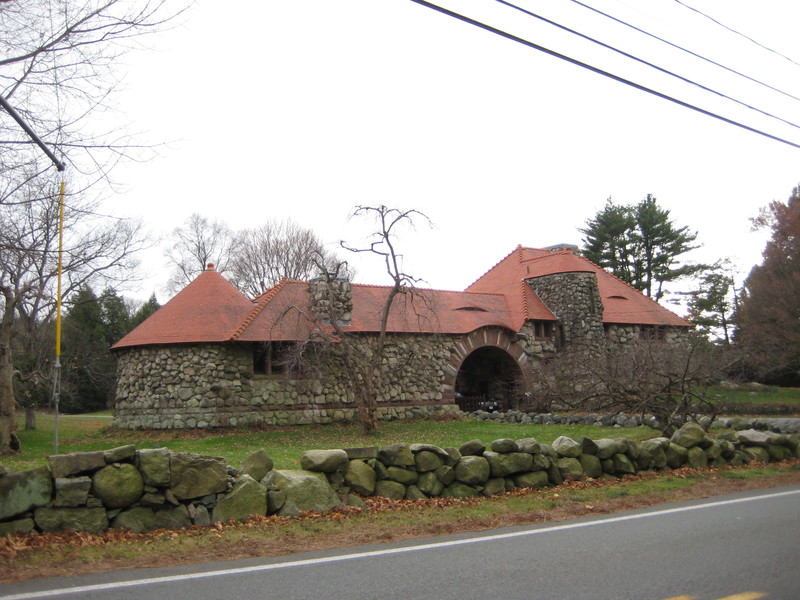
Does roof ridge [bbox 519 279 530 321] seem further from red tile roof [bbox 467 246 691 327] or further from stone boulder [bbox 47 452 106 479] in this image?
stone boulder [bbox 47 452 106 479]

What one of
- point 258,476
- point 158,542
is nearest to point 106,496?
point 158,542

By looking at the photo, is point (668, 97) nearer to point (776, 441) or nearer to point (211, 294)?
point (776, 441)

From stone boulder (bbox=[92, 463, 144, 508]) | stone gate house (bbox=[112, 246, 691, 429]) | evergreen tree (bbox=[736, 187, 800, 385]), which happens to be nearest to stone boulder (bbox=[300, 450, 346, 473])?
stone boulder (bbox=[92, 463, 144, 508])

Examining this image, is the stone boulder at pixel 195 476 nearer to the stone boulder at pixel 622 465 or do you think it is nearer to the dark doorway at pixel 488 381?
the stone boulder at pixel 622 465

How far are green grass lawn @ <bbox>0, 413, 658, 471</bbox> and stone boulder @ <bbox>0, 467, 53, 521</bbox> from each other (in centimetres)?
790

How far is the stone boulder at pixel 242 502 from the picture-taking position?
27.6ft

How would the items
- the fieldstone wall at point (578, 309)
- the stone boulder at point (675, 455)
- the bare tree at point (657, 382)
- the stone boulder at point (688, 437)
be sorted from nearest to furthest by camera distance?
1. the stone boulder at point (675, 455)
2. the stone boulder at point (688, 437)
3. the bare tree at point (657, 382)
4. the fieldstone wall at point (578, 309)

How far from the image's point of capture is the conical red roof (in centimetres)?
2262

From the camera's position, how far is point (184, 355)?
74.1 feet

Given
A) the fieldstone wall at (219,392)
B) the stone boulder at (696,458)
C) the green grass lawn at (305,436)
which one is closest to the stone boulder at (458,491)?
the stone boulder at (696,458)

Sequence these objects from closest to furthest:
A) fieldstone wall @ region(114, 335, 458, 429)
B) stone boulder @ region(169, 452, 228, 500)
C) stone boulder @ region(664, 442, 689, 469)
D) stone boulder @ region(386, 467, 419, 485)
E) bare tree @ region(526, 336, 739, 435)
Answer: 1. stone boulder @ region(169, 452, 228, 500)
2. stone boulder @ region(386, 467, 419, 485)
3. stone boulder @ region(664, 442, 689, 469)
4. bare tree @ region(526, 336, 739, 435)
5. fieldstone wall @ region(114, 335, 458, 429)

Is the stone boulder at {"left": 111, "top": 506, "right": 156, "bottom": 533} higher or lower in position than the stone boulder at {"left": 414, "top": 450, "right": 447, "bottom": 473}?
lower

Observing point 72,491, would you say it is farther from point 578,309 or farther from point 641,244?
point 641,244

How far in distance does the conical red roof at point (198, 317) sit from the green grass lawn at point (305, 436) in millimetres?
3079
